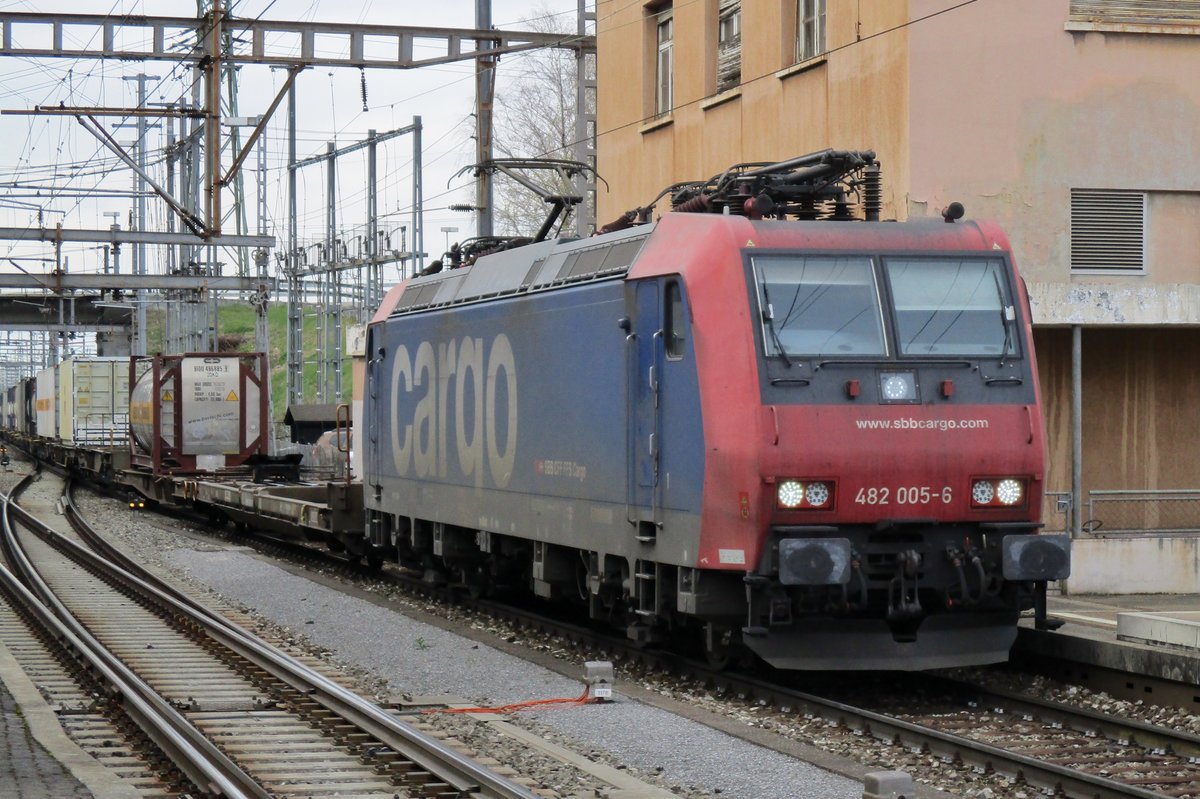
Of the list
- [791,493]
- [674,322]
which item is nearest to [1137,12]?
[674,322]

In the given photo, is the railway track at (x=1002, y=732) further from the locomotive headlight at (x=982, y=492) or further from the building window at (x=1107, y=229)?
the building window at (x=1107, y=229)

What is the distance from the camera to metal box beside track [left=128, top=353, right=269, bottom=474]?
3334cm

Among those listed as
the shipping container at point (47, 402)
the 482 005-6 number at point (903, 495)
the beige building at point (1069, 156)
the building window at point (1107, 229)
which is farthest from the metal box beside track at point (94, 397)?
the 482 005-6 number at point (903, 495)

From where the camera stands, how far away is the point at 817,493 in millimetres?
10812

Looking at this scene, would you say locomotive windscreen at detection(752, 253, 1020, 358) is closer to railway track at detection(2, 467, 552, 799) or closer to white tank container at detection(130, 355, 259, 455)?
railway track at detection(2, 467, 552, 799)

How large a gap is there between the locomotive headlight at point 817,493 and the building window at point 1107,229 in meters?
8.92

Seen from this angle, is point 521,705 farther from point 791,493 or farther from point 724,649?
point 791,493

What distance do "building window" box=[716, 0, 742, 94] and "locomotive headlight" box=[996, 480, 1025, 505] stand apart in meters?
11.7

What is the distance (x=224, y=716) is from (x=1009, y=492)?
5253 mm

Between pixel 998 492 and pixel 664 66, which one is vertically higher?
pixel 664 66

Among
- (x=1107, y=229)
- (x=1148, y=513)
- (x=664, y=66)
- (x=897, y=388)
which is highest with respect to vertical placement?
(x=664, y=66)

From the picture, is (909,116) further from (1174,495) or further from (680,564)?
(680,564)

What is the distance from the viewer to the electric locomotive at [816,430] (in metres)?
10.8

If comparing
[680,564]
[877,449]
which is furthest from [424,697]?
[877,449]
